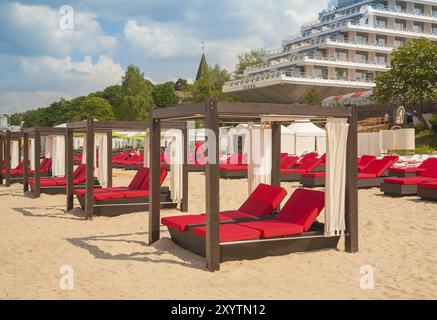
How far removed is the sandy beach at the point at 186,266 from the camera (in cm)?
512

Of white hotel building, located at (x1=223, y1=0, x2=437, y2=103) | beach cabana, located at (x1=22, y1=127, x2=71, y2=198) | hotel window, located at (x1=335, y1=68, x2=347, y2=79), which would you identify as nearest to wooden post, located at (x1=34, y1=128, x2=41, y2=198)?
beach cabana, located at (x1=22, y1=127, x2=71, y2=198)

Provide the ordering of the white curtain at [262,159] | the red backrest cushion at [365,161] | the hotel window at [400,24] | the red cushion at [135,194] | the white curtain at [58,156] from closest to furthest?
the white curtain at [262,159] → the red cushion at [135,194] → the red backrest cushion at [365,161] → the white curtain at [58,156] → the hotel window at [400,24]

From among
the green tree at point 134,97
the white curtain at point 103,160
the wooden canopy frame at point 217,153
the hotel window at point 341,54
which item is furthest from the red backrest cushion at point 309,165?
the hotel window at point 341,54

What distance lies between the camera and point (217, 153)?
6078 millimetres

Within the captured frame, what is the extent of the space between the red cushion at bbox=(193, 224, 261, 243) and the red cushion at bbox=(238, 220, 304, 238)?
11cm

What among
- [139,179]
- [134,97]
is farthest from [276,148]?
[134,97]

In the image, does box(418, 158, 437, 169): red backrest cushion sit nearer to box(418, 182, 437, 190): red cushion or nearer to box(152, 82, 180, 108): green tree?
box(418, 182, 437, 190): red cushion

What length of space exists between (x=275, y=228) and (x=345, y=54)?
191 ft

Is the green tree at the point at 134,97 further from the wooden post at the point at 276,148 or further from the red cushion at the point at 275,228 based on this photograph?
the red cushion at the point at 275,228

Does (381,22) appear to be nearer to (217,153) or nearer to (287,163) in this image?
(287,163)

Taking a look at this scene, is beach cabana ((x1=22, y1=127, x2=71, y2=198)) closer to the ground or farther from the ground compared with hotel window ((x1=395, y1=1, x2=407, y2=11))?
closer to the ground

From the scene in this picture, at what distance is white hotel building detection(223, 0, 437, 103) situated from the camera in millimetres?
59438

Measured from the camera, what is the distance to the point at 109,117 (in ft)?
229

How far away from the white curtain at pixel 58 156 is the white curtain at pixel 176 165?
6.88m
